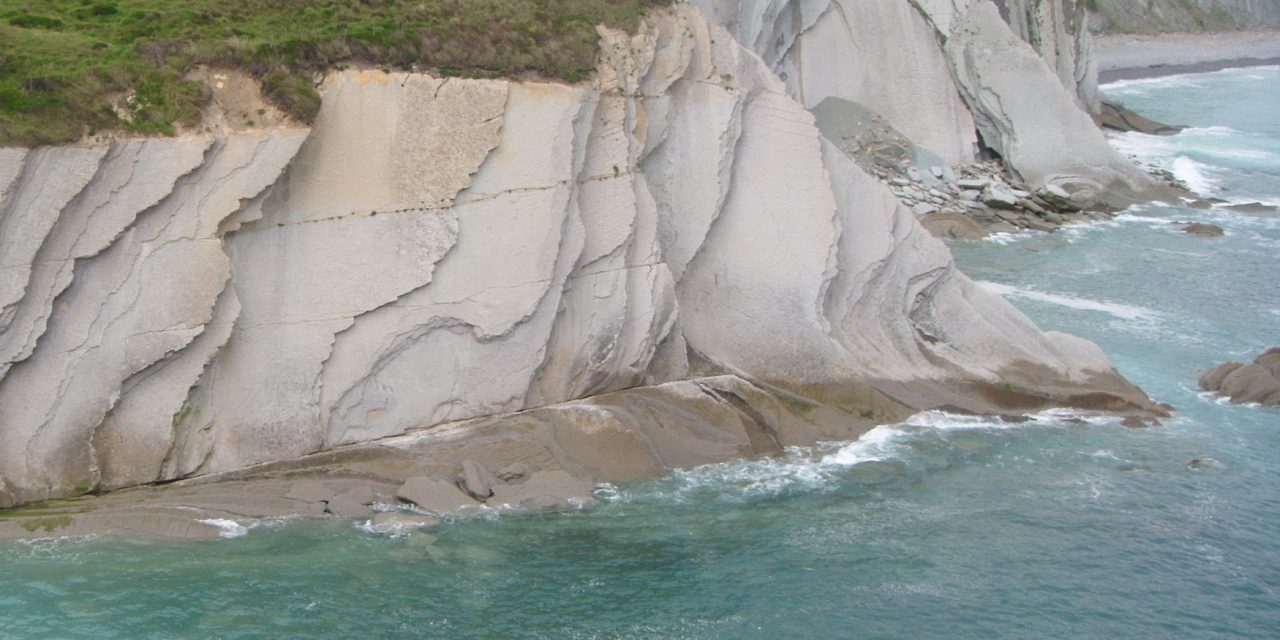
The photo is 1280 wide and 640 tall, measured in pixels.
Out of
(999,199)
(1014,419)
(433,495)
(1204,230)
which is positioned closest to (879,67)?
(999,199)

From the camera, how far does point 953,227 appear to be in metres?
35.2

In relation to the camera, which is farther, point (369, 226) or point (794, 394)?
point (794, 394)

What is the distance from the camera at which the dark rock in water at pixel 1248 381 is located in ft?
74.9

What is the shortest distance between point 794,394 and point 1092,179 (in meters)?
22.8

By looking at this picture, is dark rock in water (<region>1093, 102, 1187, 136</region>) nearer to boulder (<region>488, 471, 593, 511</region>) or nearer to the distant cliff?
the distant cliff

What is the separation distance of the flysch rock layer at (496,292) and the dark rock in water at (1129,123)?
31265 mm

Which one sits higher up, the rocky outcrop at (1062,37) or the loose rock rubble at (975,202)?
the rocky outcrop at (1062,37)

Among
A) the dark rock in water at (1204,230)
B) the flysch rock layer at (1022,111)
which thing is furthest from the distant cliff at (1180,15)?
the dark rock in water at (1204,230)

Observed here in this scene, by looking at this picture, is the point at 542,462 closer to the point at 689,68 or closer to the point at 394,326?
the point at 394,326

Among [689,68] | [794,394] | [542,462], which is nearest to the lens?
[542,462]

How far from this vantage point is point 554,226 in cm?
1912

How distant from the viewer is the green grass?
16953 mm

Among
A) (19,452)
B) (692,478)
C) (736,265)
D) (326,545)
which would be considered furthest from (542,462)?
(19,452)

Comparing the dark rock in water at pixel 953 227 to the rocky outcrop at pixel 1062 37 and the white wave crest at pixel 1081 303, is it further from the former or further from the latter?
the rocky outcrop at pixel 1062 37
